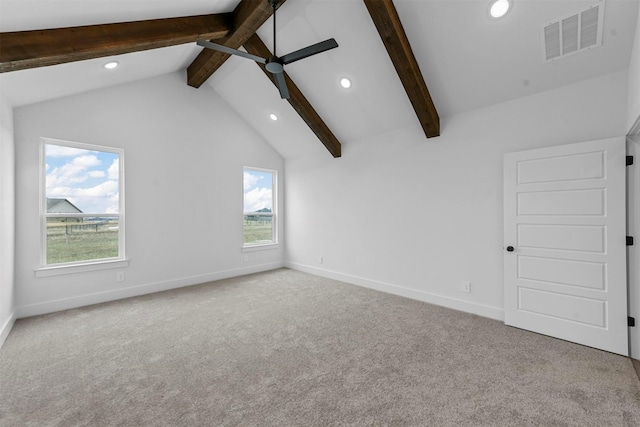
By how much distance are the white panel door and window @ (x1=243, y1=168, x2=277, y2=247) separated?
4.45m

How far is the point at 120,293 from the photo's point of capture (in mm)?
4184

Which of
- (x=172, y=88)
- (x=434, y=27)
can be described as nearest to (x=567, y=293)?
(x=434, y=27)

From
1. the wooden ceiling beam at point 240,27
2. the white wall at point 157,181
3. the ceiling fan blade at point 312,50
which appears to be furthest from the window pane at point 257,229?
the ceiling fan blade at point 312,50

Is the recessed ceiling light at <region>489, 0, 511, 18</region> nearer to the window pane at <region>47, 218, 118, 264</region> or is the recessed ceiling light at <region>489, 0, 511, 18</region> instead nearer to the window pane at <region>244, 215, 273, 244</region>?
the window pane at <region>244, 215, 273, 244</region>

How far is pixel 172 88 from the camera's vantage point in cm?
473

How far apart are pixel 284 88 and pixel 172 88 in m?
2.59

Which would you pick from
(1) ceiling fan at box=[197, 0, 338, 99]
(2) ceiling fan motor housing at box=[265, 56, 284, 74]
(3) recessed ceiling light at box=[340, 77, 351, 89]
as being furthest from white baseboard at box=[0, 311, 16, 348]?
(3) recessed ceiling light at box=[340, 77, 351, 89]

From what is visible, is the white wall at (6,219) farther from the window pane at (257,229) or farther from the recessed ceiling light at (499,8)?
the recessed ceiling light at (499,8)

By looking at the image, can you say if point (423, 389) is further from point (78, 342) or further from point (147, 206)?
point (147, 206)

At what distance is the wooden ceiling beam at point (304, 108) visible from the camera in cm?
383

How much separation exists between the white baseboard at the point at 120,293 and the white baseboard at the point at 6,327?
0.18 meters

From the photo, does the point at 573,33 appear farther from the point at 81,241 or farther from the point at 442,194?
the point at 81,241

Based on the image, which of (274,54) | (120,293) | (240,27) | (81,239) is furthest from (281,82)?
(120,293)

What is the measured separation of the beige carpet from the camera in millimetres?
1843
